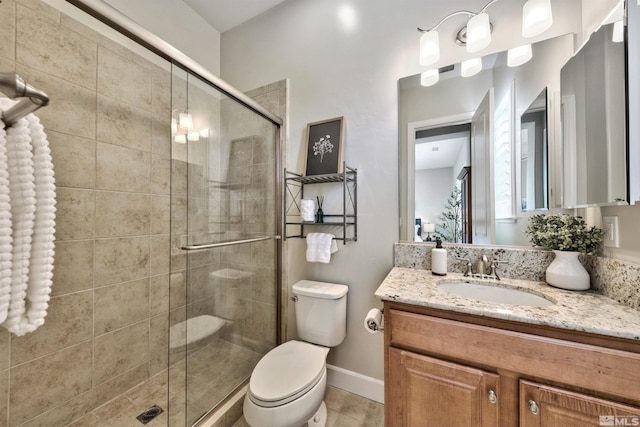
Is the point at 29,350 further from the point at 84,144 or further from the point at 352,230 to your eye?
the point at 352,230

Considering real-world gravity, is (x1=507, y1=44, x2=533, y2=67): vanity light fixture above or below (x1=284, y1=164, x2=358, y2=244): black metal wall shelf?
above

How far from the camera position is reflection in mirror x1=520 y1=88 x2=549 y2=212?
1.14 metres

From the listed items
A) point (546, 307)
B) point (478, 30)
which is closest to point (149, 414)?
point (546, 307)

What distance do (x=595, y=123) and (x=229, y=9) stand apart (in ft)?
8.02

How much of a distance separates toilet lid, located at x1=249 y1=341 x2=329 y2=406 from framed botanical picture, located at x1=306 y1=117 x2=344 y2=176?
3.57 ft

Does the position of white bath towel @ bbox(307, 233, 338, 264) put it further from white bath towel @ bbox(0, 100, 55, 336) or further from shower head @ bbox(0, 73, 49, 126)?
shower head @ bbox(0, 73, 49, 126)

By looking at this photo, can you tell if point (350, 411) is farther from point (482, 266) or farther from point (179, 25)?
point (179, 25)

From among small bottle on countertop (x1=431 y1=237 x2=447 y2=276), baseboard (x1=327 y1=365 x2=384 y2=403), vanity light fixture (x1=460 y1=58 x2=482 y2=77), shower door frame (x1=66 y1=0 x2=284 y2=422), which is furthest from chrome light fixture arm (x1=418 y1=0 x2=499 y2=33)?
baseboard (x1=327 y1=365 x2=384 y2=403)

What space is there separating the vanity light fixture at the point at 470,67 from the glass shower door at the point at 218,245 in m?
1.23

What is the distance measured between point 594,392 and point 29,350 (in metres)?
2.24

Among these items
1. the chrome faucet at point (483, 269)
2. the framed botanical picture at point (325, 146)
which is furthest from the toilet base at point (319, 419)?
the framed botanical picture at point (325, 146)

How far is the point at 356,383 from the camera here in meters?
1.53

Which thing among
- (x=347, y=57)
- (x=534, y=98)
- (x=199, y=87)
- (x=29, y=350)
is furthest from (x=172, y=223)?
(x=534, y=98)

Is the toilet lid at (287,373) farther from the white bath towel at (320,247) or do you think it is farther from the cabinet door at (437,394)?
the white bath towel at (320,247)
